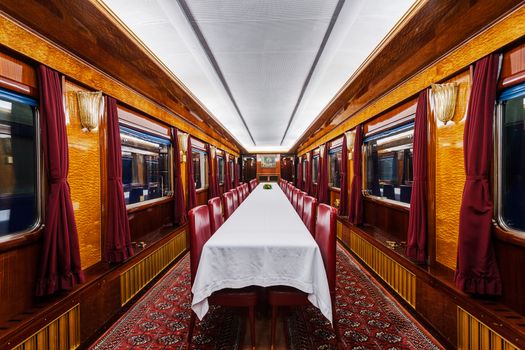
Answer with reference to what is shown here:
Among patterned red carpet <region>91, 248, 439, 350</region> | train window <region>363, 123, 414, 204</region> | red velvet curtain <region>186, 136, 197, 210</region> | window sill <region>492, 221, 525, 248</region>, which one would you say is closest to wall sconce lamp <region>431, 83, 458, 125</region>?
window sill <region>492, 221, 525, 248</region>

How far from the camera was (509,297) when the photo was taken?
1.71 m

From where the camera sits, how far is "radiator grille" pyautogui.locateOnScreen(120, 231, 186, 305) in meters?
2.56

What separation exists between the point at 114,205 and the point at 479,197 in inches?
133

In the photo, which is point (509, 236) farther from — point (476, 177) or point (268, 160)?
point (268, 160)

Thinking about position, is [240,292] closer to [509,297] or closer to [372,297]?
[372,297]

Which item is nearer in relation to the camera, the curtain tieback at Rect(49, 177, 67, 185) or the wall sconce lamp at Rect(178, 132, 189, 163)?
the curtain tieback at Rect(49, 177, 67, 185)

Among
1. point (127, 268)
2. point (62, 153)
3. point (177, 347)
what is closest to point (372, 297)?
point (177, 347)

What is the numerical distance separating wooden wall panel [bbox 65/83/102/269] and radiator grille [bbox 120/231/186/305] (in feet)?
1.29

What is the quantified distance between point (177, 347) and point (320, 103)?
4.96m

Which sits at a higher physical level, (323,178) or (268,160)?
(268,160)

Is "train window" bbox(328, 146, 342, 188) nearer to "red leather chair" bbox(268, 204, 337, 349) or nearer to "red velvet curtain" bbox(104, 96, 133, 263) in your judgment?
"red leather chair" bbox(268, 204, 337, 349)

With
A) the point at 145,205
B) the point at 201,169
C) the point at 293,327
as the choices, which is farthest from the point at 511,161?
the point at 201,169

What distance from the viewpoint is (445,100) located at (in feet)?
7.11

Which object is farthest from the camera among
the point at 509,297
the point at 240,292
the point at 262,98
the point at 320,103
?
the point at 320,103
